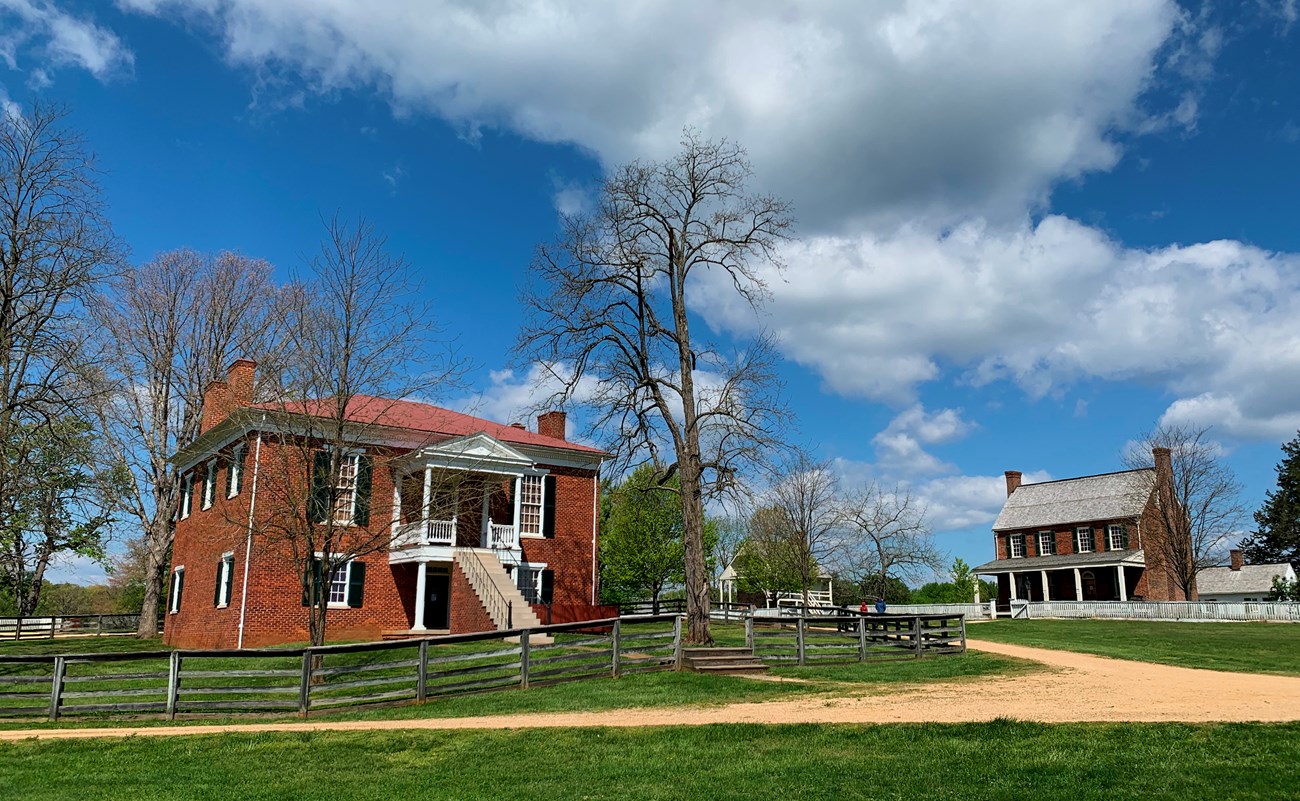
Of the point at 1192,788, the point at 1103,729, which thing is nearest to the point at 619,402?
the point at 1103,729

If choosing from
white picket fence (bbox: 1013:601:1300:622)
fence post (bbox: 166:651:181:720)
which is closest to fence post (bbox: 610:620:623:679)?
fence post (bbox: 166:651:181:720)

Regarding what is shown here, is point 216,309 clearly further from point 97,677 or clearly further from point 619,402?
point 97,677

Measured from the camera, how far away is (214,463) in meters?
30.4

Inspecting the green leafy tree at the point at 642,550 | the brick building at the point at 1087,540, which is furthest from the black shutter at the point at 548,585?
the brick building at the point at 1087,540

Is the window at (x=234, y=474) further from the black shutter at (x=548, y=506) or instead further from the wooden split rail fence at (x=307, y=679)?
the black shutter at (x=548, y=506)

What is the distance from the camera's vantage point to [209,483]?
30781mm

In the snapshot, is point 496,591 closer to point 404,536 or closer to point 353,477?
point 404,536

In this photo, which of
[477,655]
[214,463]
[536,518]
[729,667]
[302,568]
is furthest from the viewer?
[536,518]

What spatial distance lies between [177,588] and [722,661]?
23395 mm

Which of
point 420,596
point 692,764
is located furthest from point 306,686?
point 420,596

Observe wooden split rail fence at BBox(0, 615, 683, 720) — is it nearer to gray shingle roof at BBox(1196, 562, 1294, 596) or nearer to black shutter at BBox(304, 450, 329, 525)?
black shutter at BBox(304, 450, 329, 525)

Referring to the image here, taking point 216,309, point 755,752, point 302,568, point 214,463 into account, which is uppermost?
point 216,309

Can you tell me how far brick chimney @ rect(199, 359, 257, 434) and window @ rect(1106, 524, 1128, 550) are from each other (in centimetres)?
4866

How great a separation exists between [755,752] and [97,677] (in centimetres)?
1002
